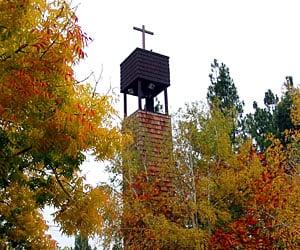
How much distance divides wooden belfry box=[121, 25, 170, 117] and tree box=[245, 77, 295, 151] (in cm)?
436

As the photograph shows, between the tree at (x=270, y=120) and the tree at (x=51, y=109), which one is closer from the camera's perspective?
the tree at (x=51, y=109)

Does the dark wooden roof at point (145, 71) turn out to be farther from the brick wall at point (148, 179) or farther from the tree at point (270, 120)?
the tree at point (270, 120)

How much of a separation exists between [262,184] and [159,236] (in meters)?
2.22

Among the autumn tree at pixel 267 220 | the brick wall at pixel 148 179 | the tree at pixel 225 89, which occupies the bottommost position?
the autumn tree at pixel 267 220

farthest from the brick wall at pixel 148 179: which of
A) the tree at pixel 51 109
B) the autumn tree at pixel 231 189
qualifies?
the tree at pixel 51 109

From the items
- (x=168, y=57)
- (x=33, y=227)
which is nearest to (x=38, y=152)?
(x=33, y=227)

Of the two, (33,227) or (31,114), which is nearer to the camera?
(31,114)

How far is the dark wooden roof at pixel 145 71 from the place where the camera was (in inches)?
515

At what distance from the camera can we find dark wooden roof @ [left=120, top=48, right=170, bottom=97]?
42.9 feet

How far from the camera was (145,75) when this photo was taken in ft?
42.7

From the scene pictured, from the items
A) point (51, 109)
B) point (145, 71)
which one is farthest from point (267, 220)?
point (51, 109)

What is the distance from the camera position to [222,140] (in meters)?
9.88

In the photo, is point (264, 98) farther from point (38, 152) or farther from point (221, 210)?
point (38, 152)

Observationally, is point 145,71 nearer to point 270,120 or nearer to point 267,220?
point 267,220
